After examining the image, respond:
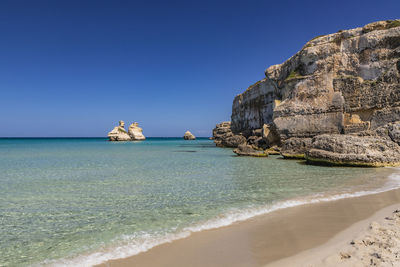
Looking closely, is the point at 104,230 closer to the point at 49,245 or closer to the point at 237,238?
the point at 49,245

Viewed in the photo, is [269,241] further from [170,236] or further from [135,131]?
[135,131]

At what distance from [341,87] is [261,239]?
22.9 metres

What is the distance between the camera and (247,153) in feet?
76.0

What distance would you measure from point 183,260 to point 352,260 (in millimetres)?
2435

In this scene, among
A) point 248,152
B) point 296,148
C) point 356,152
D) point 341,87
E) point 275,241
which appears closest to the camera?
Result: point 275,241

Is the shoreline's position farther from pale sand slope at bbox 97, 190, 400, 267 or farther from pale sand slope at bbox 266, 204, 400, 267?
pale sand slope at bbox 266, 204, 400, 267

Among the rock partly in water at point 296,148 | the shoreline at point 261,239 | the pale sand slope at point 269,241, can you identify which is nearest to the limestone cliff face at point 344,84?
the rock partly in water at point 296,148

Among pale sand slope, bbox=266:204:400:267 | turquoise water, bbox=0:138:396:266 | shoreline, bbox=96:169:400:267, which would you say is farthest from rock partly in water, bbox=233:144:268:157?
pale sand slope, bbox=266:204:400:267

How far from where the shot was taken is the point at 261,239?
431cm

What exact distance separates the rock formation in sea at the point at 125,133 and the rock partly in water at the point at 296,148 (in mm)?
79753

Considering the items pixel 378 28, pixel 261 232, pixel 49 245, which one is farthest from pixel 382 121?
pixel 49 245

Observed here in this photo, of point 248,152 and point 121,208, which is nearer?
point 121,208

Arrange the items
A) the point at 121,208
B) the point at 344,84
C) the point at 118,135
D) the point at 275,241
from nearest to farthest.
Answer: the point at 275,241, the point at 121,208, the point at 344,84, the point at 118,135

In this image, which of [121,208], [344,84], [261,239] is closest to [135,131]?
[344,84]
